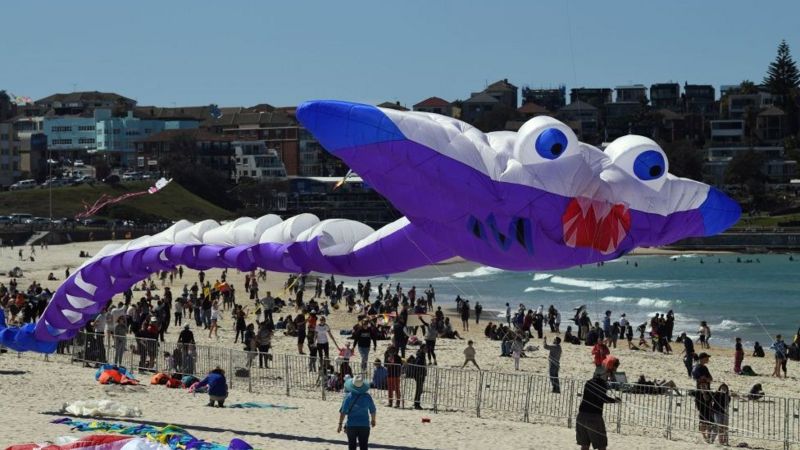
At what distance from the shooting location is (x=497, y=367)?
1080 inches

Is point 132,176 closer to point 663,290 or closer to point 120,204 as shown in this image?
point 120,204

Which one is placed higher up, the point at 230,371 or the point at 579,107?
the point at 579,107

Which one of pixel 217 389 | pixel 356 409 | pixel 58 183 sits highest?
pixel 58 183

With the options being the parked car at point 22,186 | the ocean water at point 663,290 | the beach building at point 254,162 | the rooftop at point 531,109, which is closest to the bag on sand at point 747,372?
the ocean water at point 663,290

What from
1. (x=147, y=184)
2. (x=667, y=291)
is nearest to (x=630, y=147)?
(x=667, y=291)

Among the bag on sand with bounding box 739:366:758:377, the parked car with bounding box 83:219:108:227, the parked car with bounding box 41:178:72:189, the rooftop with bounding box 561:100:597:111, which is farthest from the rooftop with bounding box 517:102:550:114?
the bag on sand with bounding box 739:366:758:377

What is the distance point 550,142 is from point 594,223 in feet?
3.08

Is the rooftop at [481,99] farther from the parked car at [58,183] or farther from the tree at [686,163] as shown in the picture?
the parked car at [58,183]

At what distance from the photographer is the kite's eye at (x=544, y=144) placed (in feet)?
45.6

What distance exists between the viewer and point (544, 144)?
13914 mm

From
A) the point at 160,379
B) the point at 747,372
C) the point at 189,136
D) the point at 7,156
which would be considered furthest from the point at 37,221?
the point at 160,379

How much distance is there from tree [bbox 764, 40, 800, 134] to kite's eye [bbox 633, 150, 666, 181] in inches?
5086

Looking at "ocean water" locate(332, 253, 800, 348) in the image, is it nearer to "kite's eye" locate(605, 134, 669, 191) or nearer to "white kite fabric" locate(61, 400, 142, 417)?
"white kite fabric" locate(61, 400, 142, 417)

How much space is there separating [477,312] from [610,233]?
86.3ft
